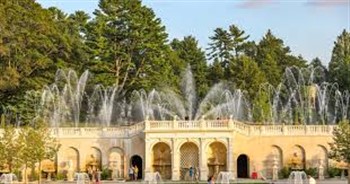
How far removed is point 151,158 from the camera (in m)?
60.1

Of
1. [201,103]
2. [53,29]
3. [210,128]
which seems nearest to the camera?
[210,128]

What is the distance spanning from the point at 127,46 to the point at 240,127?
19.8m

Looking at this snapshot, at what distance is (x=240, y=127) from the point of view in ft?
201

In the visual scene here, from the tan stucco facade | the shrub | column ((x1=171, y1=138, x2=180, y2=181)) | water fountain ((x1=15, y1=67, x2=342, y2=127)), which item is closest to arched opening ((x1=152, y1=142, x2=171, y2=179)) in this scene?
the tan stucco facade

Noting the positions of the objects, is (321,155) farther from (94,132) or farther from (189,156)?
(94,132)

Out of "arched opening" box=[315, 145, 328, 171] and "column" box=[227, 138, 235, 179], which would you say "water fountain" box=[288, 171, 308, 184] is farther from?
"arched opening" box=[315, 145, 328, 171]

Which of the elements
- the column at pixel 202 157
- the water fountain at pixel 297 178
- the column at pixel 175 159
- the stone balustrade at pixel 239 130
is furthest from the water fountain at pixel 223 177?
the stone balustrade at pixel 239 130

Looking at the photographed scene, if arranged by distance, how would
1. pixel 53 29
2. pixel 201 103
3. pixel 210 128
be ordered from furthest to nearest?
pixel 201 103 → pixel 53 29 → pixel 210 128

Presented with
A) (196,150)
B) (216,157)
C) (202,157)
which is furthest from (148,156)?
(216,157)

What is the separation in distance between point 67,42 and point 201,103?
1508 centimetres

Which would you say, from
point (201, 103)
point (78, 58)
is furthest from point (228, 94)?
point (78, 58)

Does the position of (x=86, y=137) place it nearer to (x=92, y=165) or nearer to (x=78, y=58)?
(x=92, y=165)

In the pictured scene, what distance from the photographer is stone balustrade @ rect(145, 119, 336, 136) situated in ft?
194

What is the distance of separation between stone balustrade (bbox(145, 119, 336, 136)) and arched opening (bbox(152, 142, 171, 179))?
2.06m
